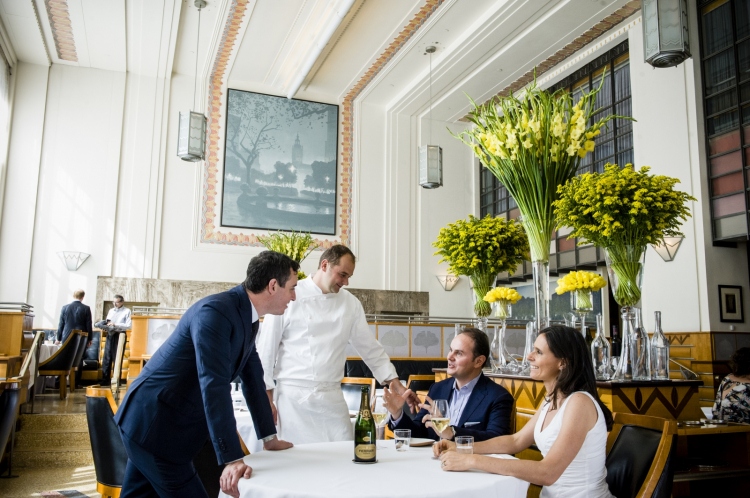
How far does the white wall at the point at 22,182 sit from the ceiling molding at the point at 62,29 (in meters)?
0.57

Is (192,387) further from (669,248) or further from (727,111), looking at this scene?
(727,111)

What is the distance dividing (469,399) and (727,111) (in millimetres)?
7249

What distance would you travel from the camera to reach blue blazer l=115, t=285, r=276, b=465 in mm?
1720

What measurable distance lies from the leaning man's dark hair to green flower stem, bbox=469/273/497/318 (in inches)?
89.0

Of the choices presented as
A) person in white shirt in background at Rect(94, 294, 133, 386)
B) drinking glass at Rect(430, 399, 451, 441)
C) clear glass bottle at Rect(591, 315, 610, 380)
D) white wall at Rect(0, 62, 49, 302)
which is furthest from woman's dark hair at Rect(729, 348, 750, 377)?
white wall at Rect(0, 62, 49, 302)

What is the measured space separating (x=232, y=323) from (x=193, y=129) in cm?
629

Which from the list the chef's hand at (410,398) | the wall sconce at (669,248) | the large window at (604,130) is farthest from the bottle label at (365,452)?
the large window at (604,130)

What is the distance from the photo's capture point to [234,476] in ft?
5.17

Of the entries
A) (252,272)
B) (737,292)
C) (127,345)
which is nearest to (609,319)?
(737,292)

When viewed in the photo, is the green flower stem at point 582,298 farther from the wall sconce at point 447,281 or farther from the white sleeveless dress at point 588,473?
the wall sconce at point 447,281

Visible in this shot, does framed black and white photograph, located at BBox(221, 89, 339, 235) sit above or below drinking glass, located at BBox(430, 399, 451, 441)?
above

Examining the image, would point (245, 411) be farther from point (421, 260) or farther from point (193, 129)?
point (421, 260)

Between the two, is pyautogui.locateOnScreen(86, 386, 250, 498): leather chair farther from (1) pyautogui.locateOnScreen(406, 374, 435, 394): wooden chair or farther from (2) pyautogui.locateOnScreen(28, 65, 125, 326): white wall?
(2) pyautogui.locateOnScreen(28, 65, 125, 326): white wall

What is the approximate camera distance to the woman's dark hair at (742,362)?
12.1ft
